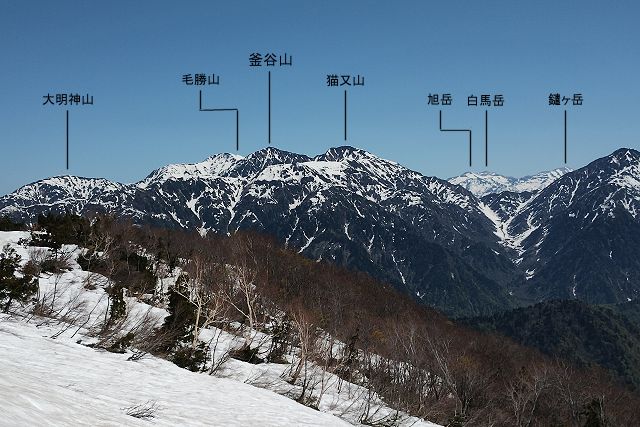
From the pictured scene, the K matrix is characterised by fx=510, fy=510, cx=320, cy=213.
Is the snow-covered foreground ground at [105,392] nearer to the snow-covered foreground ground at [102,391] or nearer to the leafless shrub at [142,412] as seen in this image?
the snow-covered foreground ground at [102,391]

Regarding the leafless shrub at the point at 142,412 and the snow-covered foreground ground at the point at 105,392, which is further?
the leafless shrub at the point at 142,412

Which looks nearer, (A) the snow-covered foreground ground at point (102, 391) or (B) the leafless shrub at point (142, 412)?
(A) the snow-covered foreground ground at point (102, 391)

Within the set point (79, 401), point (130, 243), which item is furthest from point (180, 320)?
point (130, 243)

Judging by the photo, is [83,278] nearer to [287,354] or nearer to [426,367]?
[287,354]

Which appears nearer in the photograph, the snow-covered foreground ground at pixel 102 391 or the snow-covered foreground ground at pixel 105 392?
the snow-covered foreground ground at pixel 105 392

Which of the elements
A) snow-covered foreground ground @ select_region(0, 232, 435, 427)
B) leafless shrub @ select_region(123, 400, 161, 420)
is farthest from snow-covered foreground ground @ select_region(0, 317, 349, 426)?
leafless shrub @ select_region(123, 400, 161, 420)

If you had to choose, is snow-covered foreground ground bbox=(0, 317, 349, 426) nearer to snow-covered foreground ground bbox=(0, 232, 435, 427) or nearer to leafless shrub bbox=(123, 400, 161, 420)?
snow-covered foreground ground bbox=(0, 232, 435, 427)

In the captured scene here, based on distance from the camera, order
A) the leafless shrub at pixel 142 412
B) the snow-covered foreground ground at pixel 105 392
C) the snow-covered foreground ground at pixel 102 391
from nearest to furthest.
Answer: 1. the snow-covered foreground ground at pixel 105 392
2. the snow-covered foreground ground at pixel 102 391
3. the leafless shrub at pixel 142 412

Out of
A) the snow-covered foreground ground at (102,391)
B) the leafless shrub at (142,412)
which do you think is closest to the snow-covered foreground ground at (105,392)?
the snow-covered foreground ground at (102,391)

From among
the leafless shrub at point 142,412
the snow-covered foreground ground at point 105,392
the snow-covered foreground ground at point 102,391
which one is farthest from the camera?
the leafless shrub at point 142,412

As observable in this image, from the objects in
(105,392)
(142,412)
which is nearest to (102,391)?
(105,392)
